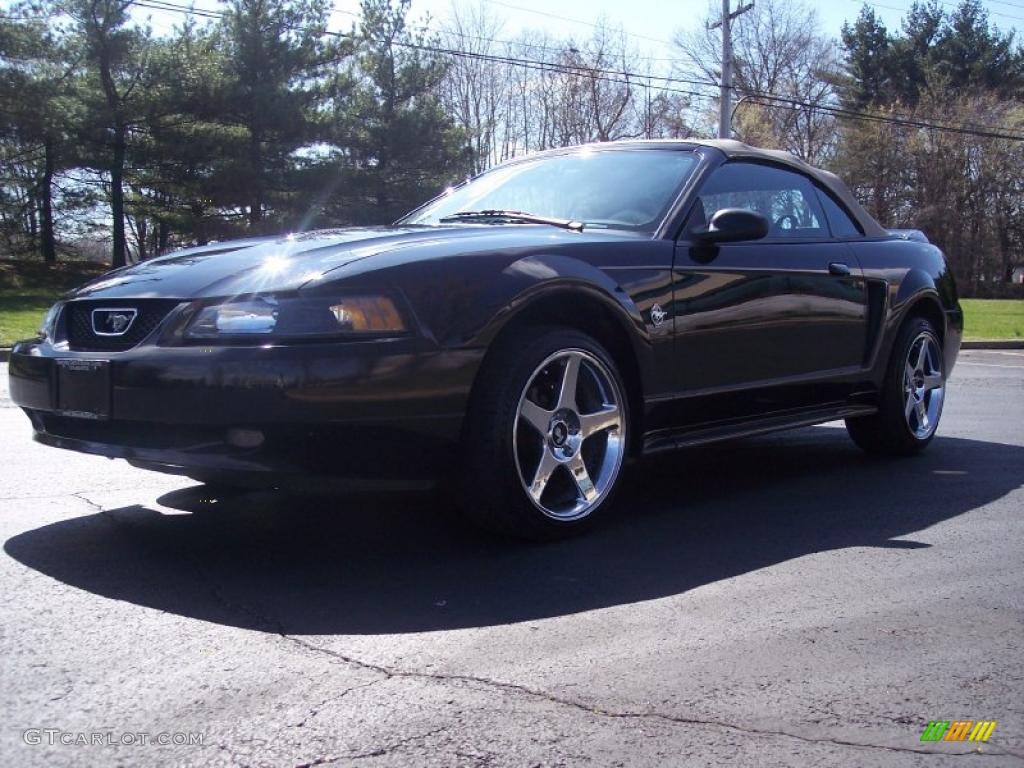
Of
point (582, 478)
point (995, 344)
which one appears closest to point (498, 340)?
point (582, 478)

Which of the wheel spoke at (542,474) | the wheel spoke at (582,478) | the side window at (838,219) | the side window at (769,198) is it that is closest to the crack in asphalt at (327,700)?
the wheel spoke at (542,474)

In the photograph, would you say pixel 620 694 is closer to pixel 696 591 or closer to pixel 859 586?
pixel 696 591

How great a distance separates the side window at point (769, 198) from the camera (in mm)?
4938

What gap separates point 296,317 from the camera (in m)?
3.41

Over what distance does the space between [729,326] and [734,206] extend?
0.74 meters

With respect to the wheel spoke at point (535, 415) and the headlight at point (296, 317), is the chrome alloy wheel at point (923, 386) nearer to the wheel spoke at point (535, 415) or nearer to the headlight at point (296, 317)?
the wheel spoke at point (535, 415)

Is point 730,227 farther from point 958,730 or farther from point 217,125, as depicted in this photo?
point 217,125

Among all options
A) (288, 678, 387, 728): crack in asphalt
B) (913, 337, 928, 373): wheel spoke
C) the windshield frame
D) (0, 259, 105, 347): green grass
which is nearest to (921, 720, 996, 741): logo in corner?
(288, 678, 387, 728): crack in asphalt

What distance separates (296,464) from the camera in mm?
3385

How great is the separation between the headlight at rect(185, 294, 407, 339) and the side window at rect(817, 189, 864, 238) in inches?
115

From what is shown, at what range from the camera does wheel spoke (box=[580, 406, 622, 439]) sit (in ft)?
13.3

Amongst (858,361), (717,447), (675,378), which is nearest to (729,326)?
(675,378)

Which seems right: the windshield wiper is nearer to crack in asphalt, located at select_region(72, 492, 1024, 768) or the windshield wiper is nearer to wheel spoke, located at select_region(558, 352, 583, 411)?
wheel spoke, located at select_region(558, 352, 583, 411)

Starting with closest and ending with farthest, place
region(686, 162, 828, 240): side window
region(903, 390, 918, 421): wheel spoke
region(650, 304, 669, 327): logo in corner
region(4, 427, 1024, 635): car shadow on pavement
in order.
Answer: region(4, 427, 1024, 635): car shadow on pavement
region(650, 304, 669, 327): logo in corner
region(686, 162, 828, 240): side window
region(903, 390, 918, 421): wheel spoke
